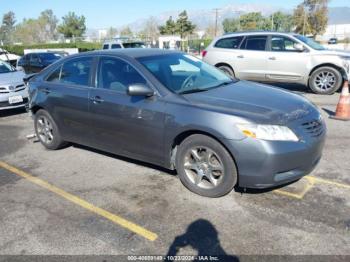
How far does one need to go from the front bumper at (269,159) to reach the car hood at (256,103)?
0.26 m

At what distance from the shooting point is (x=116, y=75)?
15.6 ft

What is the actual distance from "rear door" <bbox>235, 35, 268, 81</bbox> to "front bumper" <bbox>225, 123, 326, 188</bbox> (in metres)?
7.03

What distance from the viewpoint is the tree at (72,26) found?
69938mm

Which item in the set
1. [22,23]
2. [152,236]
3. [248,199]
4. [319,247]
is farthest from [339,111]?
[22,23]

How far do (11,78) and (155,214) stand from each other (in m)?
6.98

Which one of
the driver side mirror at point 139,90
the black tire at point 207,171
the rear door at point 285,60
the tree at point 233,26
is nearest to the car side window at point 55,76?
the driver side mirror at point 139,90

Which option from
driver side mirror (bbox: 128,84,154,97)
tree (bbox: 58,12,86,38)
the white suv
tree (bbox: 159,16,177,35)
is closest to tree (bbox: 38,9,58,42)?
tree (bbox: 58,12,86,38)

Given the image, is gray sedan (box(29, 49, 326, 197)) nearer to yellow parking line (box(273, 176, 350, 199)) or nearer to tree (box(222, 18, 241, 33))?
yellow parking line (box(273, 176, 350, 199))

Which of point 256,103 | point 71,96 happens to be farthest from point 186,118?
point 71,96

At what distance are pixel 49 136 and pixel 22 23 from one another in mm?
113097

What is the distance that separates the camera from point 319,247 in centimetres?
308

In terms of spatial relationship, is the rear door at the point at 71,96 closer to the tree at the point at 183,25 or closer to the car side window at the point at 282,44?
the car side window at the point at 282,44

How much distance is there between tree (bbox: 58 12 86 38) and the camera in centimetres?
6994

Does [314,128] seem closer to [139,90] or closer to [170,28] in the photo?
[139,90]
